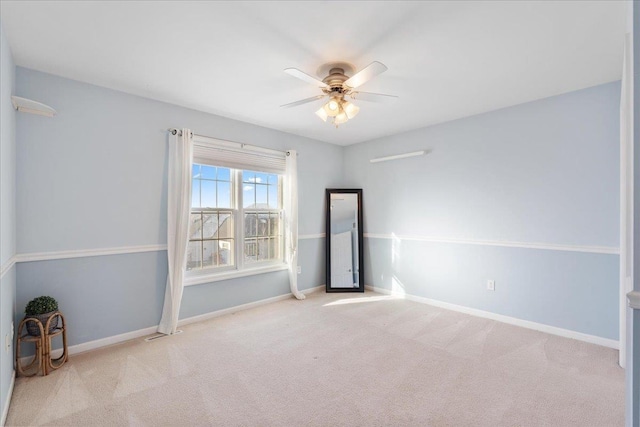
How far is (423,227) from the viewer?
439 cm

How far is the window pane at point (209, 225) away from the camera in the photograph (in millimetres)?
3818

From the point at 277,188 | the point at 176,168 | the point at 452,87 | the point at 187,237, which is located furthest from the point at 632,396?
the point at 277,188

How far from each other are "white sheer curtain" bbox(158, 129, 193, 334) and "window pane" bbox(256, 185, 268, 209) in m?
1.09

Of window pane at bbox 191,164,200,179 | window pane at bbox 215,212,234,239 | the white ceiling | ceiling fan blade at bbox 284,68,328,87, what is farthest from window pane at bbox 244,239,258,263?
ceiling fan blade at bbox 284,68,328,87

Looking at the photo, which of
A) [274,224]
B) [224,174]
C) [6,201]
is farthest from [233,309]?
[6,201]

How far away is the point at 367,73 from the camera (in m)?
2.22

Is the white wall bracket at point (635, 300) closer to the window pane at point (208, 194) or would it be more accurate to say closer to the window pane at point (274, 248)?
the window pane at point (208, 194)

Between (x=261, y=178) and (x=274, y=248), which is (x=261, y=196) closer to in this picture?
(x=261, y=178)

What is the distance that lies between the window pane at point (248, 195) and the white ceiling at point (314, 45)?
128 centimetres

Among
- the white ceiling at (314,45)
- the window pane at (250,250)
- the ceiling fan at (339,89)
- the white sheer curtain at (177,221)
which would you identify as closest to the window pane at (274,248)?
the window pane at (250,250)

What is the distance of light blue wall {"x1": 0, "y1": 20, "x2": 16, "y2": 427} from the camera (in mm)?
1910

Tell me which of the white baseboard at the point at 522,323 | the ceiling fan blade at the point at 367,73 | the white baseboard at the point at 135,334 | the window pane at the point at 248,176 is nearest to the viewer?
the ceiling fan blade at the point at 367,73

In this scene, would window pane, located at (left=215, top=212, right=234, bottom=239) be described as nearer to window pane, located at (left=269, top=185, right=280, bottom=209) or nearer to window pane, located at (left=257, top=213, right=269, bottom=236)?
window pane, located at (left=257, top=213, right=269, bottom=236)

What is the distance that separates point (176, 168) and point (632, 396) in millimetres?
3757
